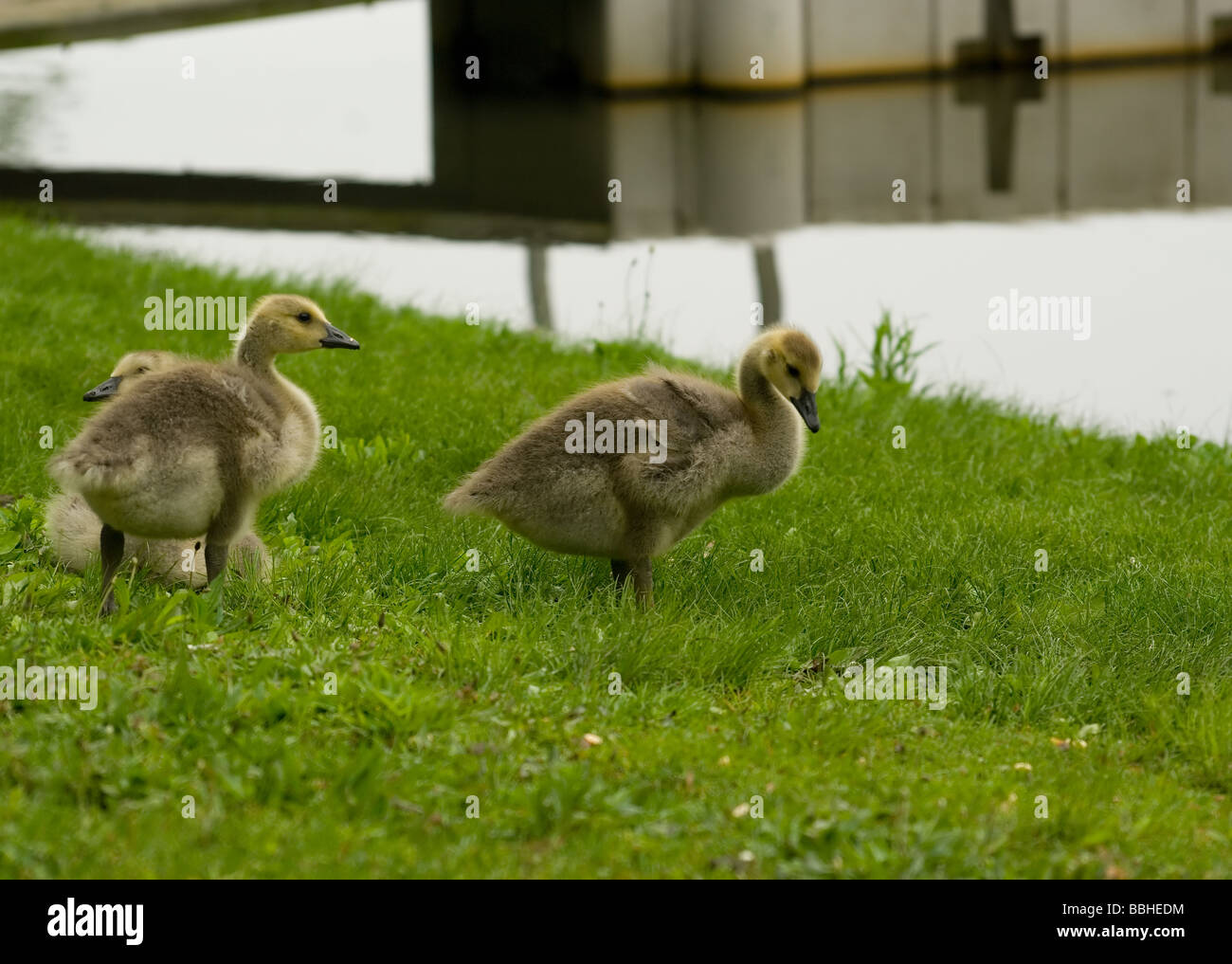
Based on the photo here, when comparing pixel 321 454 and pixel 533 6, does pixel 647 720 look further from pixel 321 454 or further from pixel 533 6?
pixel 533 6

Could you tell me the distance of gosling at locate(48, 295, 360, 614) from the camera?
595 cm

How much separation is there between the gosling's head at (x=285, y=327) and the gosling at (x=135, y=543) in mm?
396

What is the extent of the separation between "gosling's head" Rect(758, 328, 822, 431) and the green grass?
0.98 meters

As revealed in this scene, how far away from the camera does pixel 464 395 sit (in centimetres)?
1013

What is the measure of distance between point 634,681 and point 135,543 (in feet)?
8.66

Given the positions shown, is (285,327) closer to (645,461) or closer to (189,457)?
(189,457)

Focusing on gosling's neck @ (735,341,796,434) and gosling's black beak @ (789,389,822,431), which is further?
gosling's neck @ (735,341,796,434)

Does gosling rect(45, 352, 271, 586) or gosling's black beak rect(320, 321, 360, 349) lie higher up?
gosling's black beak rect(320, 321, 360, 349)

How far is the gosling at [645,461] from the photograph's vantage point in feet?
21.9

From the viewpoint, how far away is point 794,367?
7059mm

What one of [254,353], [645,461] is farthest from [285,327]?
[645,461]

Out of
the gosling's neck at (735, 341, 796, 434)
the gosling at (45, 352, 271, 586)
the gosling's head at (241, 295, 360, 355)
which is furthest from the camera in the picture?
the gosling's neck at (735, 341, 796, 434)

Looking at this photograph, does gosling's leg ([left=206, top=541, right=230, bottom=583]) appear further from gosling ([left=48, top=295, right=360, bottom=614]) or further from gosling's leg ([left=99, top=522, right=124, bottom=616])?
gosling's leg ([left=99, top=522, right=124, bottom=616])

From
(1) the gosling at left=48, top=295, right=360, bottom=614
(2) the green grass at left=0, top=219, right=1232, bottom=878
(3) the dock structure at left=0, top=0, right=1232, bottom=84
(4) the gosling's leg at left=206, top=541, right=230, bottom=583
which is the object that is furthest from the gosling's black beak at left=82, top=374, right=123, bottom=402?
(3) the dock structure at left=0, top=0, right=1232, bottom=84
